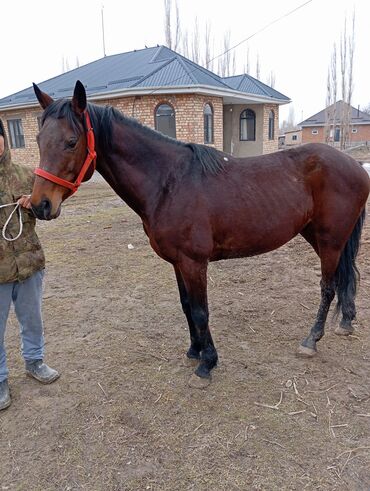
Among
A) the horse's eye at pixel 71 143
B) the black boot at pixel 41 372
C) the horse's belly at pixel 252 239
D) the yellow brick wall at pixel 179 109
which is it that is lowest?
the black boot at pixel 41 372

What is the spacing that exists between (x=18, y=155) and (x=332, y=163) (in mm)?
16923

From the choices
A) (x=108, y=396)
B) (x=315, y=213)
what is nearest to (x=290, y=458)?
(x=108, y=396)

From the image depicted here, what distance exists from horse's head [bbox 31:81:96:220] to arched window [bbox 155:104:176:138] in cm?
1149

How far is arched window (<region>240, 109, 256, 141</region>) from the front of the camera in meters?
17.2

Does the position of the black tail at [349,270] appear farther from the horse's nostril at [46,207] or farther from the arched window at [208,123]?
the arched window at [208,123]

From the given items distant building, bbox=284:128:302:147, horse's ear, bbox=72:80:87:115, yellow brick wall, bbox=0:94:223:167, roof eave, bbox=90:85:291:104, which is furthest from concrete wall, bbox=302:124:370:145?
horse's ear, bbox=72:80:87:115

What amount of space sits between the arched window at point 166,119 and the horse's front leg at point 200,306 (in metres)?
11.4

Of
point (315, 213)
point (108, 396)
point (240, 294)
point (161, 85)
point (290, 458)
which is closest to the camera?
point (290, 458)

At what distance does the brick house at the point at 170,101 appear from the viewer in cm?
1273

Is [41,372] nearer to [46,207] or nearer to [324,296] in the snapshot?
[46,207]

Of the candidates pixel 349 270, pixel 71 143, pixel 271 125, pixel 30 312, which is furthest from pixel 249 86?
pixel 30 312

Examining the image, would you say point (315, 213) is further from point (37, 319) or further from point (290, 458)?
point (37, 319)

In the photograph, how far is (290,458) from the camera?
1.89 meters

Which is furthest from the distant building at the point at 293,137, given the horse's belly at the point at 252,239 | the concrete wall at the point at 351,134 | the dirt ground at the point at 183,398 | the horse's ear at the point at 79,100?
the horse's ear at the point at 79,100
